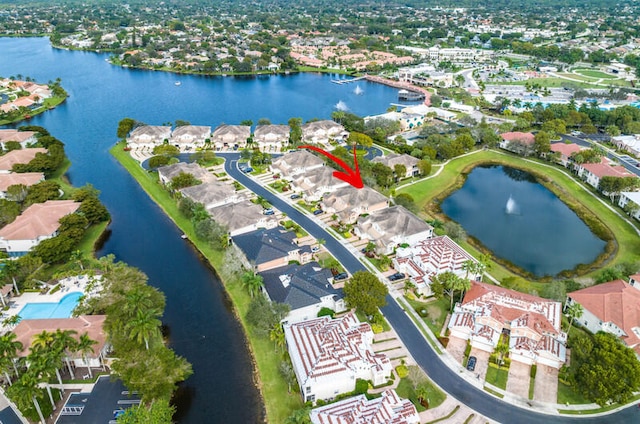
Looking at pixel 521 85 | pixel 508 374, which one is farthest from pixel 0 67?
pixel 508 374

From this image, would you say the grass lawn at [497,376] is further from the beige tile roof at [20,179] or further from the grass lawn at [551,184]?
the beige tile roof at [20,179]

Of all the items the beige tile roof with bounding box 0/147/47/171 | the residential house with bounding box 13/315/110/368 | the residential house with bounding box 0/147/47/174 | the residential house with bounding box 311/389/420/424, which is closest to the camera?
the residential house with bounding box 311/389/420/424

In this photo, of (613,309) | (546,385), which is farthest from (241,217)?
(613,309)

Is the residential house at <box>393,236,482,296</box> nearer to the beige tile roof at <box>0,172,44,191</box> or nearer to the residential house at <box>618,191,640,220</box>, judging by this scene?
the residential house at <box>618,191,640,220</box>

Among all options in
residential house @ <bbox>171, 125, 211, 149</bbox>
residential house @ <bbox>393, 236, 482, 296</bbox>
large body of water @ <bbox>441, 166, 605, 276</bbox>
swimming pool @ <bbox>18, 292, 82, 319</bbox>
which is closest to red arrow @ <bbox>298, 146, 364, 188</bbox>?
large body of water @ <bbox>441, 166, 605, 276</bbox>

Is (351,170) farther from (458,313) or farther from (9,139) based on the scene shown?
(9,139)
